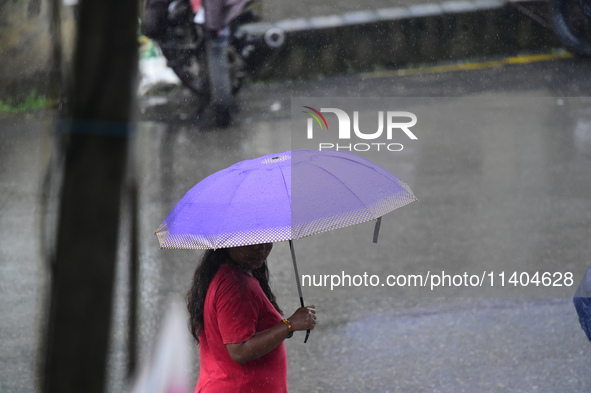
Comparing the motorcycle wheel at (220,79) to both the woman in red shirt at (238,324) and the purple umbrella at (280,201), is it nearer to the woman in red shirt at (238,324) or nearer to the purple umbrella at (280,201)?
the purple umbrella at (280,201)

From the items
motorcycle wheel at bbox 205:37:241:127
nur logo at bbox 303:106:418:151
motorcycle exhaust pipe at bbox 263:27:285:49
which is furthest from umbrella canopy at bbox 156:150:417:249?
motorcycle exhaust pipe at bbox 263:27:285:49

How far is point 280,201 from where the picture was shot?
2.80m

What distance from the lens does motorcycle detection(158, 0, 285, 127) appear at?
9414mm

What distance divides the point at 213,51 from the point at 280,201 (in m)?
6.77

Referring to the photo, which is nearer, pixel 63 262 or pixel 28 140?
pixel 63 262

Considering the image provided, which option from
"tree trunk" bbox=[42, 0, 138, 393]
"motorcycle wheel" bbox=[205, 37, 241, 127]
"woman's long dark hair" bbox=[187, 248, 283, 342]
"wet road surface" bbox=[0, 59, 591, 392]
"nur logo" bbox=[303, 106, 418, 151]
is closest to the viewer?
"tree trunk" bbox=[42, 0, 138, 393]

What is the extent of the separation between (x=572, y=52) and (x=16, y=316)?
321 inches

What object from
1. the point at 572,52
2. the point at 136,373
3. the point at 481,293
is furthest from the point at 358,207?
the point at 572,52

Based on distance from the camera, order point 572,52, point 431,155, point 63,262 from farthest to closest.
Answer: point 572,52 → point 431,155 → point 63,262

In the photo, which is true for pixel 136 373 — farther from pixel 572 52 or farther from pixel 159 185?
pixel 572 52

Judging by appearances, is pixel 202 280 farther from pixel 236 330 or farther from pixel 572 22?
pixel 572 22

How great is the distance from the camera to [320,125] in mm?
8805

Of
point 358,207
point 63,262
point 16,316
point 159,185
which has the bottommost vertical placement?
point 16,316

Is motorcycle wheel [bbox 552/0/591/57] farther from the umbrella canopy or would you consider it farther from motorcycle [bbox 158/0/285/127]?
the umbrella canopy
